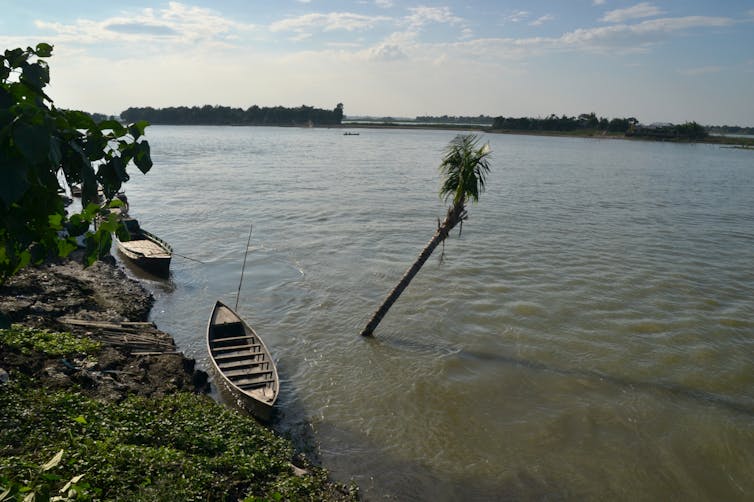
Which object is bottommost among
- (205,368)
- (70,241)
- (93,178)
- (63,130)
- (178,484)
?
(205,368)

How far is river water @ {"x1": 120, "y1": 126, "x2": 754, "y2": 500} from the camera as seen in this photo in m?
12.1

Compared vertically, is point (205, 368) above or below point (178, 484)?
below

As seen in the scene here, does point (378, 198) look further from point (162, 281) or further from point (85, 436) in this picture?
point (85, 436)

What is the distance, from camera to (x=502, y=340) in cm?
1839

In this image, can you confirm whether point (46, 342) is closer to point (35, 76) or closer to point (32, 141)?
point (35, 76)

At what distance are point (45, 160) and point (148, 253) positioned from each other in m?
24.8

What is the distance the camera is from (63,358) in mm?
12398

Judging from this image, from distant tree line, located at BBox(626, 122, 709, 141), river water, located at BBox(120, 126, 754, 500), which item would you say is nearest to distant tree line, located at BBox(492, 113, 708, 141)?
distant tree line, located at BBox(626, 122, 709, 141)

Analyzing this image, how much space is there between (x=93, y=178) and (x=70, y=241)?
1118 mm

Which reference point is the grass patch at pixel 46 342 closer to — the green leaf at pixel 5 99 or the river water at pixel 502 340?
the river water at pixel 502 340

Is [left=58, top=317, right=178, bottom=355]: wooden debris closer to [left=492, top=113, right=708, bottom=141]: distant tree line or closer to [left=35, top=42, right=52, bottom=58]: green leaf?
[left=35, top=42, right=52, bottom=58]: green leaf

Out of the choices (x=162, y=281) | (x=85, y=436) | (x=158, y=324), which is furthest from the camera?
(x=162, y=281)

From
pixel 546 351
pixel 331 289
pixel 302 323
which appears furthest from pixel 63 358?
pixel 546 351

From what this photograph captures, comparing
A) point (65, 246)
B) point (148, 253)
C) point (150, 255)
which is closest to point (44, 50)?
point (65, 246)
